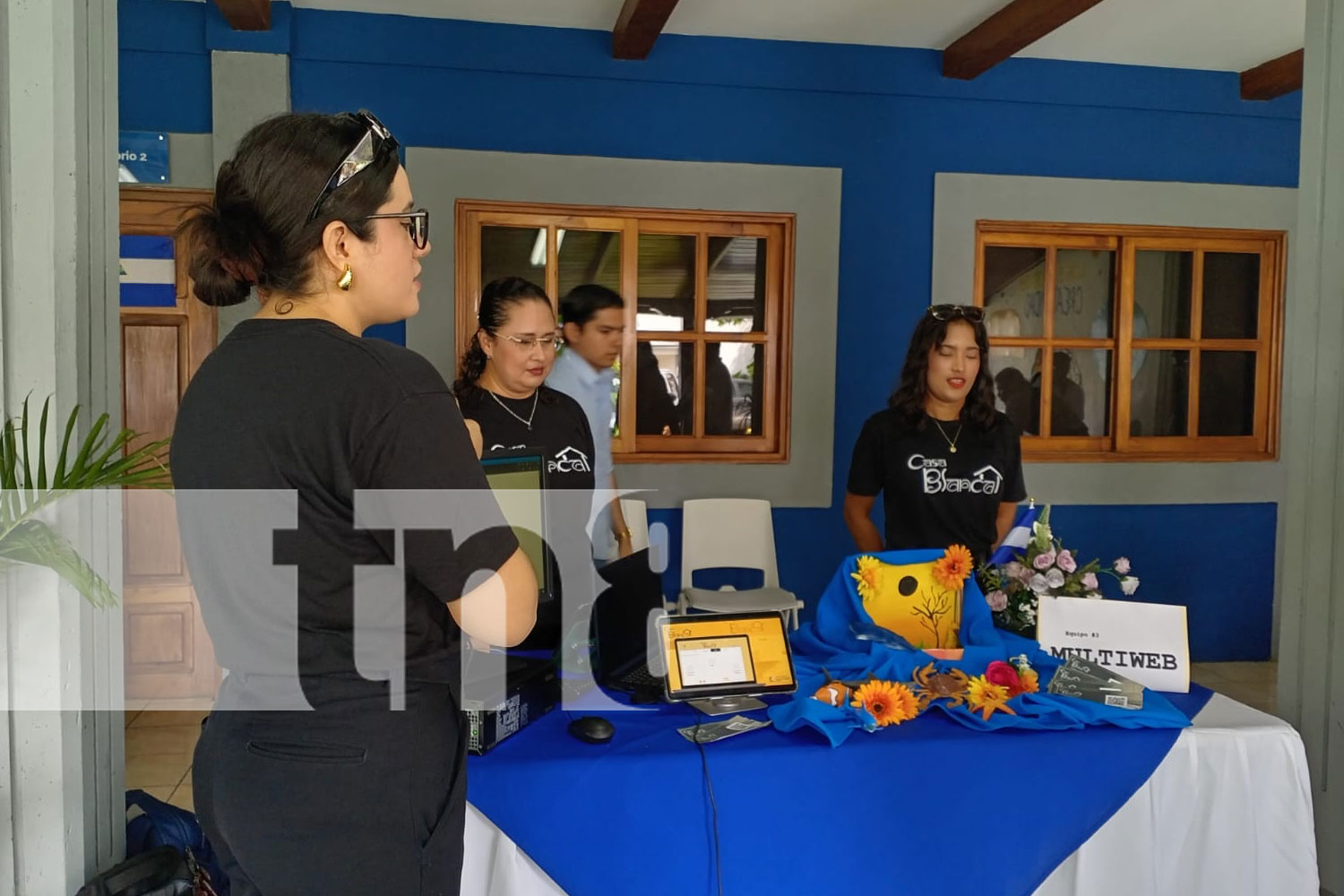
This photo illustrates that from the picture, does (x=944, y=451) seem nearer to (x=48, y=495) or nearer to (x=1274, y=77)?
(x=48, y=495)

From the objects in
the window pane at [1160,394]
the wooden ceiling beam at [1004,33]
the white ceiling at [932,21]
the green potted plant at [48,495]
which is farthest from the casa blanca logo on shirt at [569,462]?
the window pane at [1160,394]

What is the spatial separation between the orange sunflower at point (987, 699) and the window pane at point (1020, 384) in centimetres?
317

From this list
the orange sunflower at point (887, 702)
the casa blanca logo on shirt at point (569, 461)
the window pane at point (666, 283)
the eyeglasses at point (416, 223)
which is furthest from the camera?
the window pane at point (666, 283)

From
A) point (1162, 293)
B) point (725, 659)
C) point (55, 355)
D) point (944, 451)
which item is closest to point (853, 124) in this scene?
point (1162, 293)

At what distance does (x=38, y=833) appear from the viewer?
1908 mm

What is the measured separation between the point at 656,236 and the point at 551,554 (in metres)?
2.97

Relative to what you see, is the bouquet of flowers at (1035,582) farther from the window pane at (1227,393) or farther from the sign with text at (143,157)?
the sign with text at (143,157)

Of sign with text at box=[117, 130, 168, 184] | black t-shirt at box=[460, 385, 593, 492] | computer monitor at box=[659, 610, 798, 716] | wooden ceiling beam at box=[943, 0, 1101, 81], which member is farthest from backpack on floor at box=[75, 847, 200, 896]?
wooden ceiling beam at box=[943, 0, 1101, 81]

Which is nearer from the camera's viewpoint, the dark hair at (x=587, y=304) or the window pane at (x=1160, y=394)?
the dark hair at (x=587, y=304)

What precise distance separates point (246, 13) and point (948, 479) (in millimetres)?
3208

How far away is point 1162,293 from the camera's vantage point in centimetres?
514

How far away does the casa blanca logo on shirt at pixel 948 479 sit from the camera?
301 cm

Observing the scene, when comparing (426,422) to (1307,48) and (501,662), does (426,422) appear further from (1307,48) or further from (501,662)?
(1307,48)

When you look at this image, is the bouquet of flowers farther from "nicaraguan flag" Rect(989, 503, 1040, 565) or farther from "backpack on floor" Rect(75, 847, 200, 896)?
"backpack on floor" Rect(75, 847, 200, 896)
